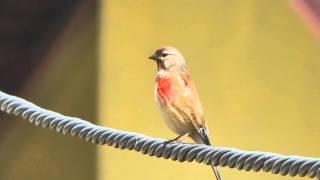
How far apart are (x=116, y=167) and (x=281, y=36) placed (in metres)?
0.72

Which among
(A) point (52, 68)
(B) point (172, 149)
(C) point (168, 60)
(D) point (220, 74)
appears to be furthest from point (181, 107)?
(A) point (52, 68)

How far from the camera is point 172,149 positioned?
Answer: 212 cm

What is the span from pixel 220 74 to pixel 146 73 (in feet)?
0.81

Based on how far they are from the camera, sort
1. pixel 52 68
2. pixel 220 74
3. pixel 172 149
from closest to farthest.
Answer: pixel 172 149 → pixel 220 74 → pixel 52 68

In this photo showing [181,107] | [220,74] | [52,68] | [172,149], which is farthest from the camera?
[52,68]

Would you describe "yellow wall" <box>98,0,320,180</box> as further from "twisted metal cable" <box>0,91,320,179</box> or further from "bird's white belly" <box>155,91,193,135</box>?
"twisted metal cable" <box>0,91,320,179</box>

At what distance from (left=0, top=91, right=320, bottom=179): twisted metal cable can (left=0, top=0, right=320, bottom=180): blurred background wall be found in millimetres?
1282

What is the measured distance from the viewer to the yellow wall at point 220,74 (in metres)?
3.37

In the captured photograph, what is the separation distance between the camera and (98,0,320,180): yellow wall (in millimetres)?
3369

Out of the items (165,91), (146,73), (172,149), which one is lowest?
(172,149)

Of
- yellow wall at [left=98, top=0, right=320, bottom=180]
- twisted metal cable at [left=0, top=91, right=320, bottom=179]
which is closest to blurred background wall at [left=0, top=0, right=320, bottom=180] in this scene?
yellow wall at [left=98, top=0, right=320, bottom=180]

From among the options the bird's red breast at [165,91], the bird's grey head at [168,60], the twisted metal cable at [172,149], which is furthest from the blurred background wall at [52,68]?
the twisted metal cable at [172,149]

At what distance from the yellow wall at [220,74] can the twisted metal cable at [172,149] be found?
1275 mm

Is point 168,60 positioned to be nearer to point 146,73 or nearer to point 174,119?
point 174,119
